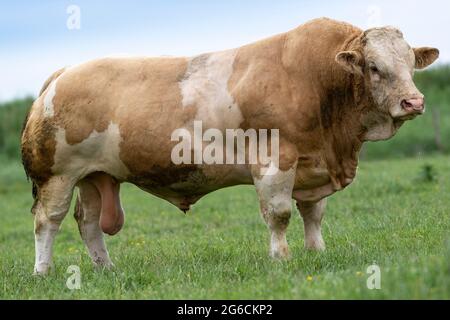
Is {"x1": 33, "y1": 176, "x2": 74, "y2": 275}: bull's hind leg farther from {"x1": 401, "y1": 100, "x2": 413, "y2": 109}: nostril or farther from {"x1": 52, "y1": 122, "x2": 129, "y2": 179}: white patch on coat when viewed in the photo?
{"x1": 401, "y1": 100, "x2": 413, "y2": 109}: nostril

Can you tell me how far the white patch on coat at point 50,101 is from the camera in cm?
825

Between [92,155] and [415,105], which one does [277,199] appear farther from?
[92,155]

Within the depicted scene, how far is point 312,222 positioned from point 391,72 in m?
1.84

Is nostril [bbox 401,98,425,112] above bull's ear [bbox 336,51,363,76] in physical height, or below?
below

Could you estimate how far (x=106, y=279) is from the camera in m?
7.14

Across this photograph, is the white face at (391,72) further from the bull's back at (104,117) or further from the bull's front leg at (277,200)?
the bull's back at (104,117)

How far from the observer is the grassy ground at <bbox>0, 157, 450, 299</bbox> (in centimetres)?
567

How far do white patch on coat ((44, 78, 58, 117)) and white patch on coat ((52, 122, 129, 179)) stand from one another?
233 millimetres

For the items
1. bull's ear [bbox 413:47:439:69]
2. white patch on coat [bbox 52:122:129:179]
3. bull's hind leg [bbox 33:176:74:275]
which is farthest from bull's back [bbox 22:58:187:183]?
bull's ear [bbox 413:47:439:69]

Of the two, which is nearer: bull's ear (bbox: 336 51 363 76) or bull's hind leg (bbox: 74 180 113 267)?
bull's ear (bbox: 336 51 363 76)

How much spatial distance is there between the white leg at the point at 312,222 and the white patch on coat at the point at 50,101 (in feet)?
8.72

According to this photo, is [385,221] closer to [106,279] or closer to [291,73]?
[291,73]

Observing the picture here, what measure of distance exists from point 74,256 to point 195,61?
3429 mm
